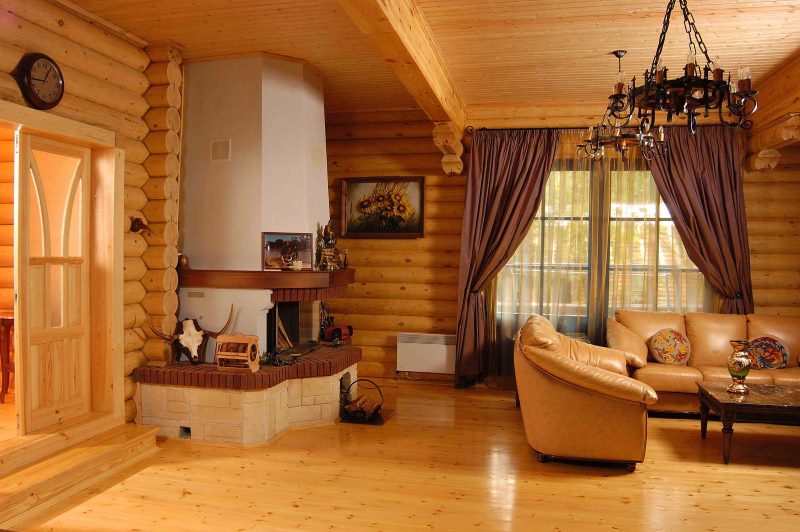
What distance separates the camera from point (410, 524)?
3604 millimetres

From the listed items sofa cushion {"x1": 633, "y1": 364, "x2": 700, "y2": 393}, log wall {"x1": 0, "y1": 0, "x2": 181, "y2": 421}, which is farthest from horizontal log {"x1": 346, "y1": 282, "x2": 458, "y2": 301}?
log wall {"x1": 0, "y1": 0, "x2": 181, "y2": 421}

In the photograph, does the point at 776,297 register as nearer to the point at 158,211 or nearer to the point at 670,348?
the point at 670,348

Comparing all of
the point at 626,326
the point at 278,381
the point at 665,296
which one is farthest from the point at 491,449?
the point at 665,296

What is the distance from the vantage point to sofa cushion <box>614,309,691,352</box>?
21.2ft

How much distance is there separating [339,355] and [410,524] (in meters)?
2.37

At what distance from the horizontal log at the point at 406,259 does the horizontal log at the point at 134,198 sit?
2.96m

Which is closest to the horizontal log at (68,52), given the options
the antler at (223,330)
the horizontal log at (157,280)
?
the horizontal log at (157,280)

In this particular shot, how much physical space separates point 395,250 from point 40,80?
4.32 metres

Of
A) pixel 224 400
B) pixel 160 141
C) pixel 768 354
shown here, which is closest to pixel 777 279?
pixel 768 354

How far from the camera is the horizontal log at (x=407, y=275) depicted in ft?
24.7

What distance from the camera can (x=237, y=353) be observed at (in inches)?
199

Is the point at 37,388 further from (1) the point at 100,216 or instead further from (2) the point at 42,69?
(2) the point at 42,69

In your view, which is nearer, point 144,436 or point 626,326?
point 144,436

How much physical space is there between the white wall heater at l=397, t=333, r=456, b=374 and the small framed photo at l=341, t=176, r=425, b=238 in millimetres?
1220
